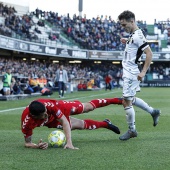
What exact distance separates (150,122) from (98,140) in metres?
3.54

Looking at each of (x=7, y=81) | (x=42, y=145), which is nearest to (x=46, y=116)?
(x=42, y=145)

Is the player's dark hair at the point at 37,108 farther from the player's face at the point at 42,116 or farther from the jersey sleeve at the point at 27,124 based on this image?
the jersey sleeve at the point at 27,124

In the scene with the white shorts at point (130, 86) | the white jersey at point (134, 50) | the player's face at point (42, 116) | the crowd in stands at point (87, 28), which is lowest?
the player's face at point (42, 116)

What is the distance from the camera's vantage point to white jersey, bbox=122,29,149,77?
7324 millimetres

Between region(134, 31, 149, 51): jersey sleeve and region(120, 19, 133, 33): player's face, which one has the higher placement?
region(120, 19, 133, 33): player's face

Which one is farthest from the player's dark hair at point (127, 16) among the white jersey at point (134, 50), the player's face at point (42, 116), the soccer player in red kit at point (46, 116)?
the player's face at point (42, 116)

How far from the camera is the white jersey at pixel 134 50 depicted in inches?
288

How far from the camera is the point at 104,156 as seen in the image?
18.7ft

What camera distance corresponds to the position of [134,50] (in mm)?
7418

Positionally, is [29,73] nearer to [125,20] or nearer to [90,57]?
[90,57]

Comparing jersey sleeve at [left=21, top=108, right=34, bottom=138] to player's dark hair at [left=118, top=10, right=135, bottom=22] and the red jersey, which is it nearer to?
the red jersey

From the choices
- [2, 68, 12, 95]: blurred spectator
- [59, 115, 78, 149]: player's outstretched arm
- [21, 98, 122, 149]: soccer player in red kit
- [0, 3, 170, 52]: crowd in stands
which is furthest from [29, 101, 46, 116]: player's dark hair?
[0, 3, 170, 52]: crowd in stands

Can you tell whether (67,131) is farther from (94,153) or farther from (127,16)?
(127,16)

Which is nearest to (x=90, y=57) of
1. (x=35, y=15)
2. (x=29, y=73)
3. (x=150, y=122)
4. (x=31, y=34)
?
(x=35, y=15)
